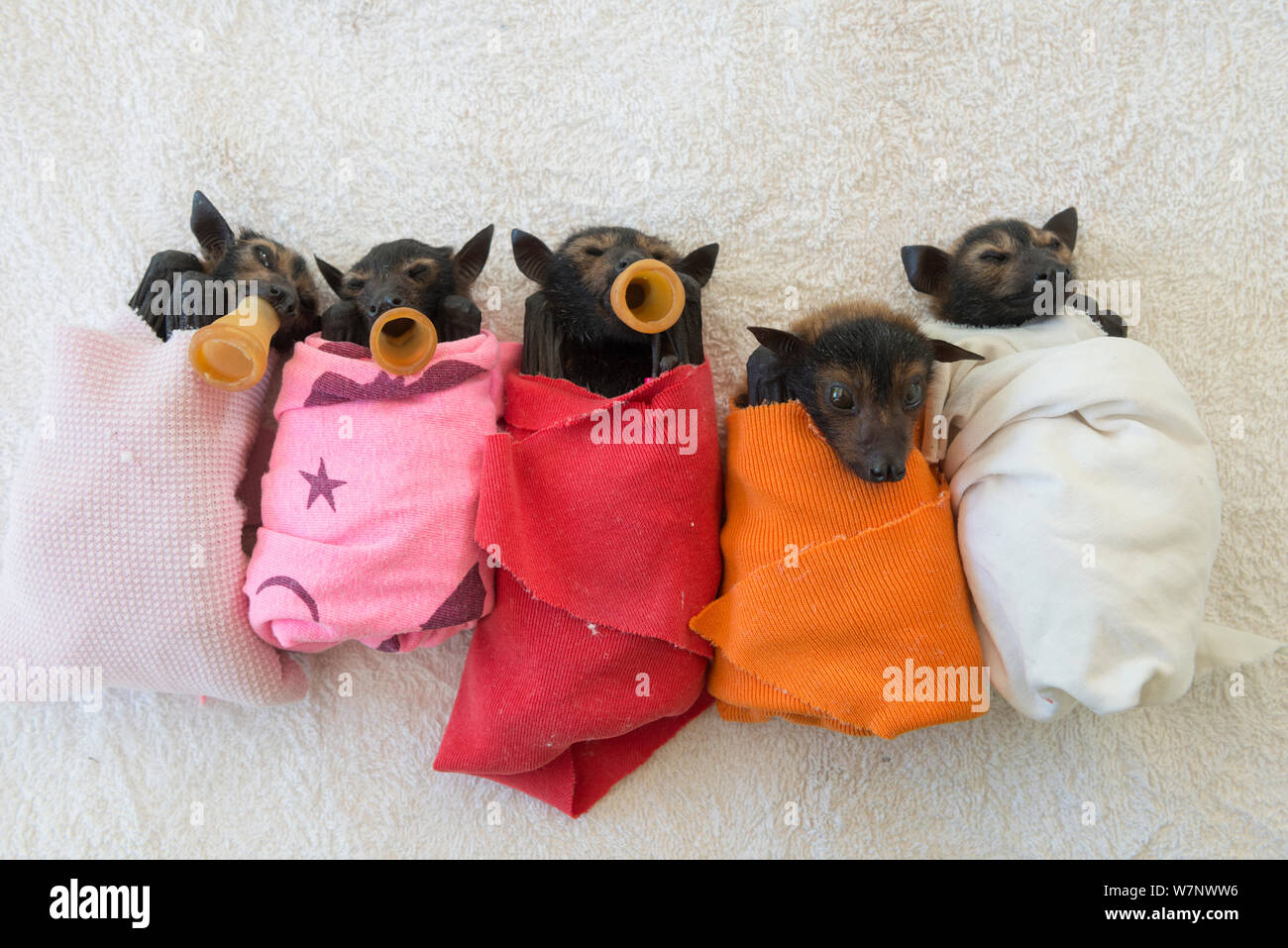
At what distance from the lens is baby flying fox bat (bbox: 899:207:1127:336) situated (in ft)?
6.01

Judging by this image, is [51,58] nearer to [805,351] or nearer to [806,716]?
[805,351]

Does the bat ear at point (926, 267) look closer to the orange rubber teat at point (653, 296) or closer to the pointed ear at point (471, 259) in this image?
the orange rubber teat at point (653, 296)

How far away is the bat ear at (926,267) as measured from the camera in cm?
190

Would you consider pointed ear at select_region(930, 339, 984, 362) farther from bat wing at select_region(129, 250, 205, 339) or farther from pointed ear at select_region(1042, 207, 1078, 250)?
bat wing at select_region(129, 250, 205, 339)

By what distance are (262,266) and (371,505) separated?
→ 0.60m

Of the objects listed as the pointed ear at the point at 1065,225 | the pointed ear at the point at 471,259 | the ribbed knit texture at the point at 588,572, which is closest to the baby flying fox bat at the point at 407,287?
the pointed ear at the point at 471,259

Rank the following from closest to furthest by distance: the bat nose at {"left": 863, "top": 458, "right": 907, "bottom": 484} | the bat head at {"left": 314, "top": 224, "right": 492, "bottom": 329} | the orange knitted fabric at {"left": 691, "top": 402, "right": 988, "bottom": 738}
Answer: the bat nose at {"left": 863, "top": 458, "right": 907, "bottom": 484} < the orange knitted fabric at {"left": 691, "top": 402, "right": 988, "bottom": 738} < the bat head at {"left": 314, "top": 224, "right": 492, "bottom": 329}

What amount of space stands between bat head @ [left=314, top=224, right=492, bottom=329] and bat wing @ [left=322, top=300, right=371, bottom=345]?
0.06 ft

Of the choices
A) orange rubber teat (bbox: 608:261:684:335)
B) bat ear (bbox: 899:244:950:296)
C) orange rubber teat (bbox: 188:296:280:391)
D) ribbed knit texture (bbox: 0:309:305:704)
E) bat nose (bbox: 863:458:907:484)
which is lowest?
ribbed knit texture (bbox: 0:309:305:704)

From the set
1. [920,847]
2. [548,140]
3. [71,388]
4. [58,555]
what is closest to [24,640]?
[58,555]

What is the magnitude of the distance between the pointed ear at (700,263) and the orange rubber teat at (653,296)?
0.20 m

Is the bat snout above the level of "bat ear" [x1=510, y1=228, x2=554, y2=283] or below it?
below

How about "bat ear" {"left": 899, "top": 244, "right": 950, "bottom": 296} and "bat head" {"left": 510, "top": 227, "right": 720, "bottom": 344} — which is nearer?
"bat head" {"left": 510, "top": 227, "right": 720, "bottom": 344}

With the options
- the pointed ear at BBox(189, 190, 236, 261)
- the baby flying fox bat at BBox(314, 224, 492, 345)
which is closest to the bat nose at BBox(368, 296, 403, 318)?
the baby flying fox bat at BBox(314, 224, 492, 345)
